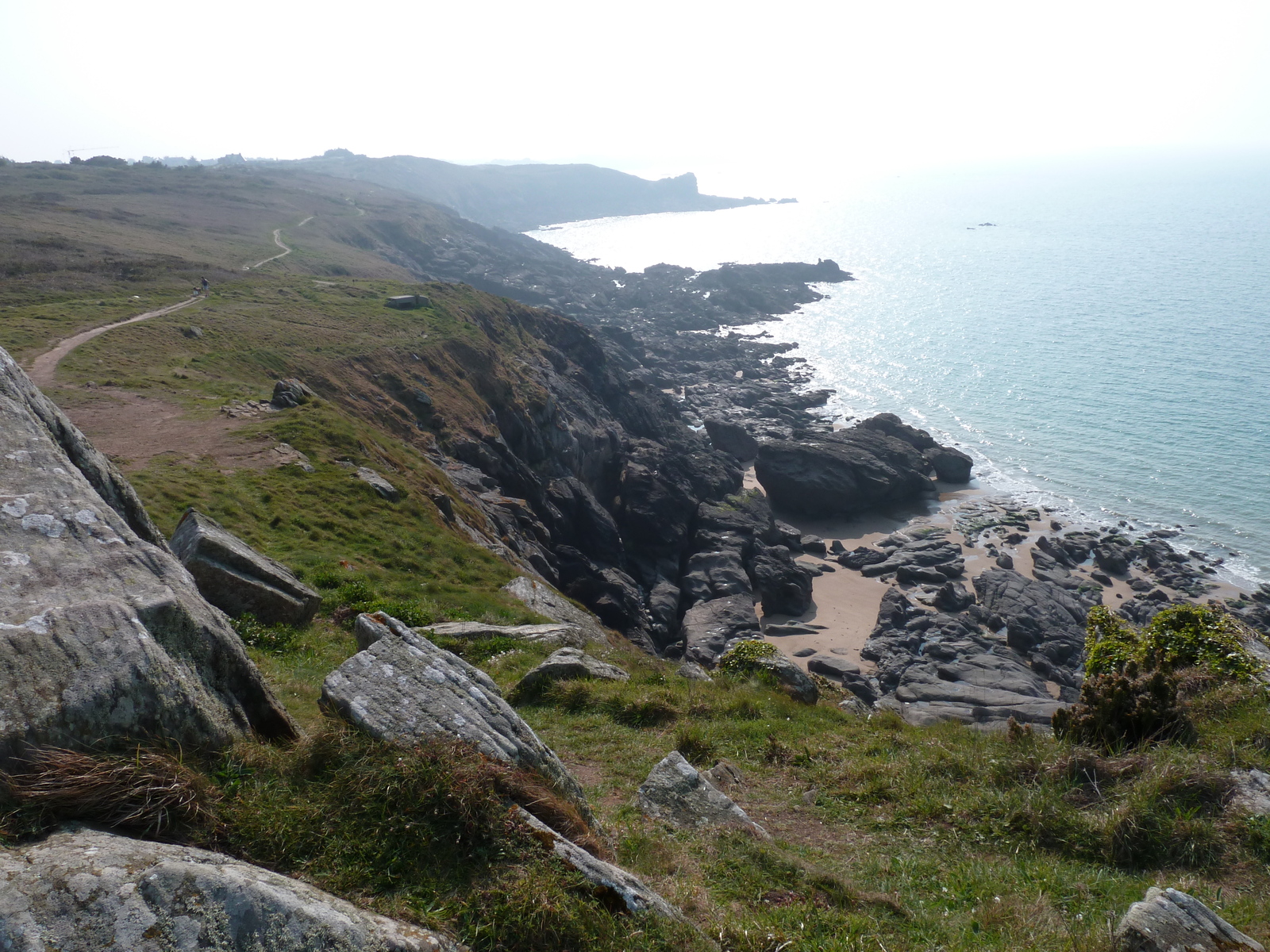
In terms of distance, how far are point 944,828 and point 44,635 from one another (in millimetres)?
10510

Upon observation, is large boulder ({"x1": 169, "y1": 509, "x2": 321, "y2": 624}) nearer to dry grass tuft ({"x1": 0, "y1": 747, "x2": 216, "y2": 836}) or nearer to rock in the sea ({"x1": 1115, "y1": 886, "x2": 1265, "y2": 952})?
dry grass tuft ({"x1": 0, "y1": 747, "x2": 216, "y2": 836})

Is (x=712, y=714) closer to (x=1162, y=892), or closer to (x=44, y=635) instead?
(x=1162, y=892)

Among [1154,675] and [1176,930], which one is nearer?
[1176,930]

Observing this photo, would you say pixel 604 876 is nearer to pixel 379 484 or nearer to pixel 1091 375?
pixel 379 484

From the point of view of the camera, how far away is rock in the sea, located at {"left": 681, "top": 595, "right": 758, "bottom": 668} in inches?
1553

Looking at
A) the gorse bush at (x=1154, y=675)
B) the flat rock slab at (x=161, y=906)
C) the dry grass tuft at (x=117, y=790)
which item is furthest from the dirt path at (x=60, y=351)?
the gorse bush at (x=1154, y=675)

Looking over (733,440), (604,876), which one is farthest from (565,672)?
(733,440)

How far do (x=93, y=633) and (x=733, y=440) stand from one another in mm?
71653

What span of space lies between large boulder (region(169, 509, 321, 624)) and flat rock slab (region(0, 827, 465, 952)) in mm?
10758

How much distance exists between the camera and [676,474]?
61312 mm

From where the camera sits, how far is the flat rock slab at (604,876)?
19.4ft

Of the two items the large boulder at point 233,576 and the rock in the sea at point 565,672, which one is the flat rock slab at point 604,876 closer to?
the rock in the sea at point 565,672

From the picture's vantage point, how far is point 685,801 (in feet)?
30.9

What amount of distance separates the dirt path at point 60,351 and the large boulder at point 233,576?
21.0m
